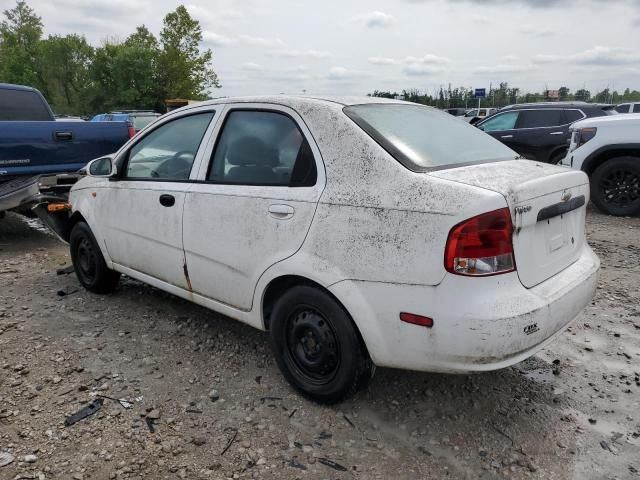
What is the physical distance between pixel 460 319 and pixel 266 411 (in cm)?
125

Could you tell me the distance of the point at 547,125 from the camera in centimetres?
1038

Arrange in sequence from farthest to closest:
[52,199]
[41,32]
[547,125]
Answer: [41,32] → [547,125] → [52,199]

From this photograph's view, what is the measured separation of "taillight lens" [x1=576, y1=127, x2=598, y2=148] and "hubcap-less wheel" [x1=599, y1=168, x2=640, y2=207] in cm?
61

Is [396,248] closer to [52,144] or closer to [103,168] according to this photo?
[103,168]

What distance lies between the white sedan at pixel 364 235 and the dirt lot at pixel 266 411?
1.10 ft

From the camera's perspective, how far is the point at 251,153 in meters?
3.13

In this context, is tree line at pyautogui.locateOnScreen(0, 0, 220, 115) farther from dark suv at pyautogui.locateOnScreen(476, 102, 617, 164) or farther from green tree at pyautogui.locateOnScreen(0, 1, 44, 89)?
dark suv at pyautogui.locateOnScreen(476, 102, 617, 164)

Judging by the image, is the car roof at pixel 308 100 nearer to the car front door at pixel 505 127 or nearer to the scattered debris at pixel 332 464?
the scattered debris at pixel 332 464

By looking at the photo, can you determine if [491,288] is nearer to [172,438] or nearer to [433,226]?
[433,226]

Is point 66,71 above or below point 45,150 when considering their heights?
above

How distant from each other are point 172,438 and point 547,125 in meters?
9.93

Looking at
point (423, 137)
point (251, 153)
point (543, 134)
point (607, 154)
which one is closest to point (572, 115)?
point (543, 134)

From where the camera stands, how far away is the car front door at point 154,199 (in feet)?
11.4

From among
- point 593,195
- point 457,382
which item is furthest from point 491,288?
point 593,195
